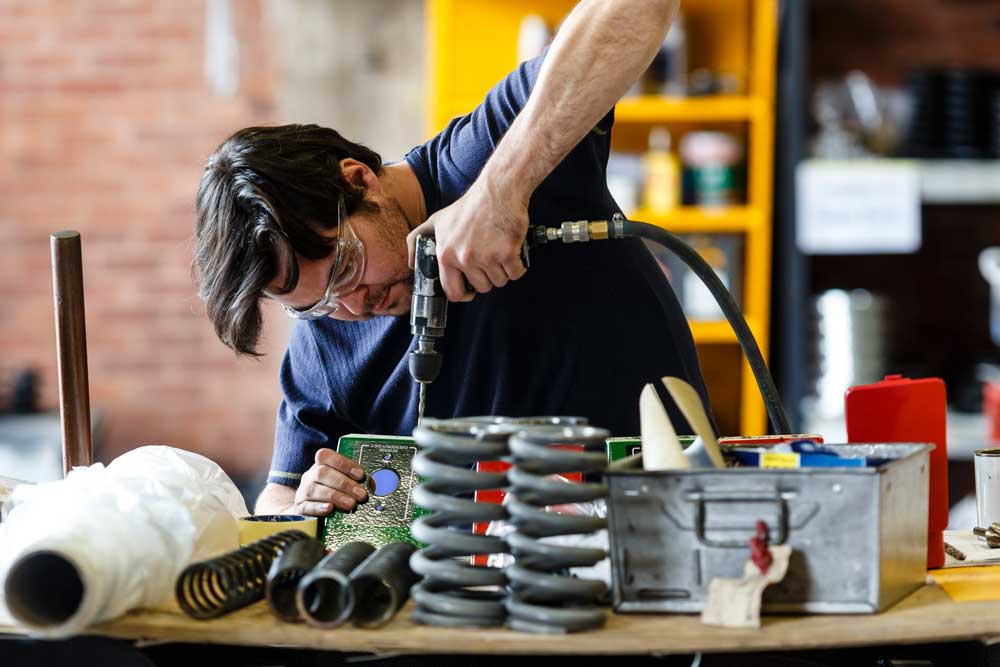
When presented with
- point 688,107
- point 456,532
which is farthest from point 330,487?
point 688,107

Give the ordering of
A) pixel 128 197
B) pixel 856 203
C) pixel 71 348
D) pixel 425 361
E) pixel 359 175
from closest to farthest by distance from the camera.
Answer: pixel 71 348 → pixel 425 361 → pixel 359 175 → pixel 856 203 → pixel 128 197

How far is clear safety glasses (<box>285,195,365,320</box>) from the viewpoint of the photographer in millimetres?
1679

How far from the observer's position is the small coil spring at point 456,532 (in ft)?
3.82

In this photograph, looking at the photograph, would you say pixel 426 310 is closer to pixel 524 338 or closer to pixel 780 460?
pixel 524 338

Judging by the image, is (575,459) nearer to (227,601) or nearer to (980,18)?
(227,601)

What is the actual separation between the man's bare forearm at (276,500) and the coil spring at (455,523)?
0.59 m

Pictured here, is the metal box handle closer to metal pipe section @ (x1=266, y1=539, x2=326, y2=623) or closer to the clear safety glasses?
metal pipe section @ (x1=266, y1=539, x2=326, y2=623)

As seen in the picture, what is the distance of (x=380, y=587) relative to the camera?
1231mm

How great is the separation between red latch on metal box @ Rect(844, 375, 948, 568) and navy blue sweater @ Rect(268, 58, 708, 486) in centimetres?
39

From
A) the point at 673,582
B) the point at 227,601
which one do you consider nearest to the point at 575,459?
the point at 673,582

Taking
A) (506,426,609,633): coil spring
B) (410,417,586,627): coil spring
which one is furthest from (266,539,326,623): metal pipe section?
(506,426,609,633): coil spring

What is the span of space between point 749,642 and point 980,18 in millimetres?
3166

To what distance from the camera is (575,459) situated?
3.77 ft

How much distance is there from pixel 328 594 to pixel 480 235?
558mm
